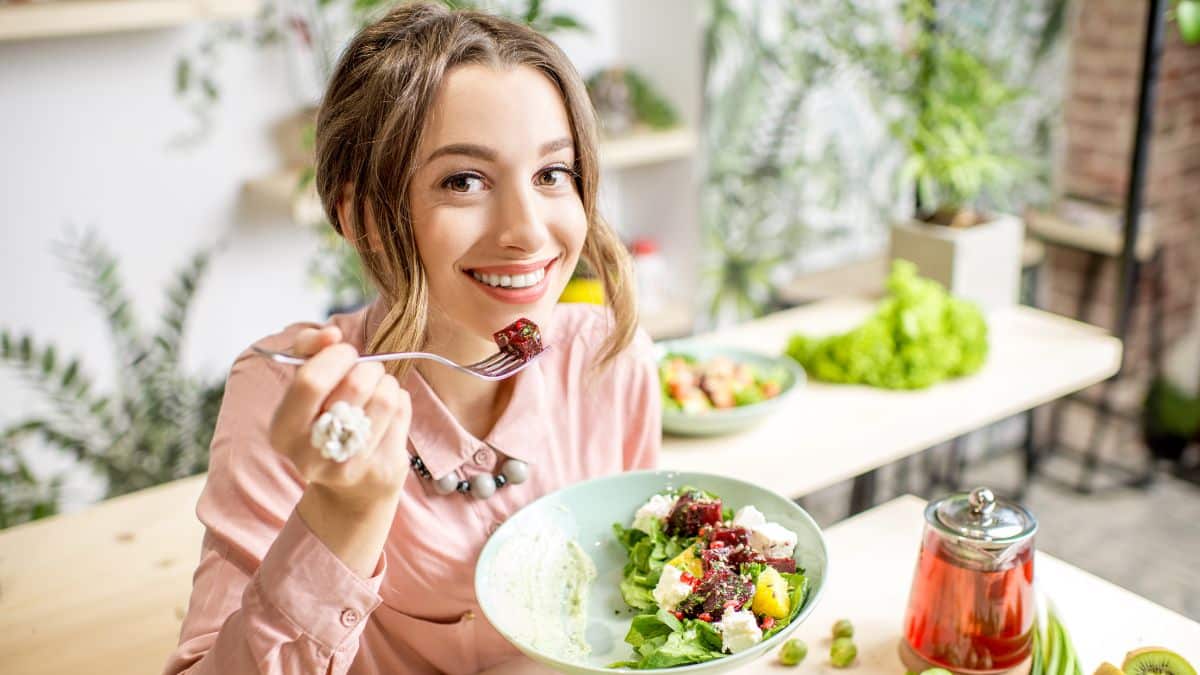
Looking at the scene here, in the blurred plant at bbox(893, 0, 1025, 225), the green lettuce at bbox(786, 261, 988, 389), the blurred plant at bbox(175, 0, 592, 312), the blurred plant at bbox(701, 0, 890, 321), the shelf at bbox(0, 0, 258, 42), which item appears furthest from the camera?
the blurred plant at bbox(701, 0, 890, 321)

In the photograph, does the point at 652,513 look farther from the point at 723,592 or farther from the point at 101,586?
the point at 101,586

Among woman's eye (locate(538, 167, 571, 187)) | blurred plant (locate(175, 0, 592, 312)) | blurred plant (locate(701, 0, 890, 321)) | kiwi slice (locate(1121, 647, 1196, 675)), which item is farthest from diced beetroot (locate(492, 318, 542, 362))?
blurred plant (locate(701, 0, 890, 321))

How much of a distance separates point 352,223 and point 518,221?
188 mm

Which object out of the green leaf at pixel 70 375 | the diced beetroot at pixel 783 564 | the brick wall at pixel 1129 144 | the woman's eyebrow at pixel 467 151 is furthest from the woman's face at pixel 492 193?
the brick wall at pixel 1129 144

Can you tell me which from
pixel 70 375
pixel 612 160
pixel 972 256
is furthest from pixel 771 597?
pixel 612 160

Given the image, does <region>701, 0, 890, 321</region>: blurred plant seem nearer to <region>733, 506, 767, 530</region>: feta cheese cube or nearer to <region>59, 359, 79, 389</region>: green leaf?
<region>59, 359, 79, 389</region>: green leaf

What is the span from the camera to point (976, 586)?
1079 millimetres

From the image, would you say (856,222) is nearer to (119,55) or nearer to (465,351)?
(119,55)

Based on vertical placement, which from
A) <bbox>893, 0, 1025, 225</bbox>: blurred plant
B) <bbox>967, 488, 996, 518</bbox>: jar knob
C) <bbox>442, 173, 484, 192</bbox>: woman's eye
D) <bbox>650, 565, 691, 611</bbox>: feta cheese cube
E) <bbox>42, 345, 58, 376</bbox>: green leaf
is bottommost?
<bbox>42, 345, 58, 376</bbox>: green leaf

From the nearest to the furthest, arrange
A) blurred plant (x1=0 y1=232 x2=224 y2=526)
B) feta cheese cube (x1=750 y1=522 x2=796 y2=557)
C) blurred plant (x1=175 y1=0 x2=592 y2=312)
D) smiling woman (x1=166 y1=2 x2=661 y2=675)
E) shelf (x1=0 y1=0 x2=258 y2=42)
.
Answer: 1. smiling woman (x1=166 y1=2 x2=661 y2=675)
2. feta cheese cube (x1=750 y1=522 x2=796 y2=557)
3. shelf (x1=0 y1=0 x2=258 y2=42)
4. blurred plant (x1=0 y1=232 x2=224 y2=526)
5. blurred plant (x1=175 y1=0 x2=592 y2=312)

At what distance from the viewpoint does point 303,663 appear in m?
0.93

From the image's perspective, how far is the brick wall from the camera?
10.3 feet

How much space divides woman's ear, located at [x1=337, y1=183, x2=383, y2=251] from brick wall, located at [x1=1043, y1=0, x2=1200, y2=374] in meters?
2.72

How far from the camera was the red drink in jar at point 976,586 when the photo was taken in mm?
1065
